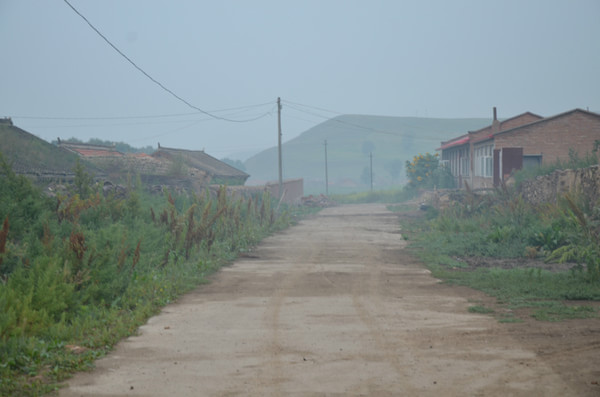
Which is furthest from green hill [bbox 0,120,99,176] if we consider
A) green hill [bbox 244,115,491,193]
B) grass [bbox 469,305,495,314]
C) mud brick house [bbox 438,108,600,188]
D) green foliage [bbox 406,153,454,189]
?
green hill [bbox 244,115,491,193]

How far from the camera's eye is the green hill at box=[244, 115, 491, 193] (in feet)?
457

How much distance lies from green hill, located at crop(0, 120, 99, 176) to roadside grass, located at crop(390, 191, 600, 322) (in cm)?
1332

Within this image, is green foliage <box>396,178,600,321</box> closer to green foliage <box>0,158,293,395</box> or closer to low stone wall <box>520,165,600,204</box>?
low stone wall <box>520,165,600,204</box>

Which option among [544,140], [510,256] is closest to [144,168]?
[510,256]

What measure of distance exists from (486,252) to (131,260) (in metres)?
8.99

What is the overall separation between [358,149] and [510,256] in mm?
150094

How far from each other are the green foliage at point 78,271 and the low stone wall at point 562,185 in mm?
9886

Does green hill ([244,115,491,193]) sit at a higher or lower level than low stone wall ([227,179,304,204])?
higher

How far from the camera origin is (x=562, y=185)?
733 inches

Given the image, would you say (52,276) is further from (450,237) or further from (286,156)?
(286,156)

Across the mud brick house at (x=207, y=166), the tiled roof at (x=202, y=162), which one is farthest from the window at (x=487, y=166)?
the tiled roof at (x=202, y=162)

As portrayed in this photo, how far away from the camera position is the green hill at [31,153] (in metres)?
21.3

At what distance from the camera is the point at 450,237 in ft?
59.6

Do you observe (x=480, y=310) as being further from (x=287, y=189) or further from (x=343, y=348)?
(x=287, y=189)
